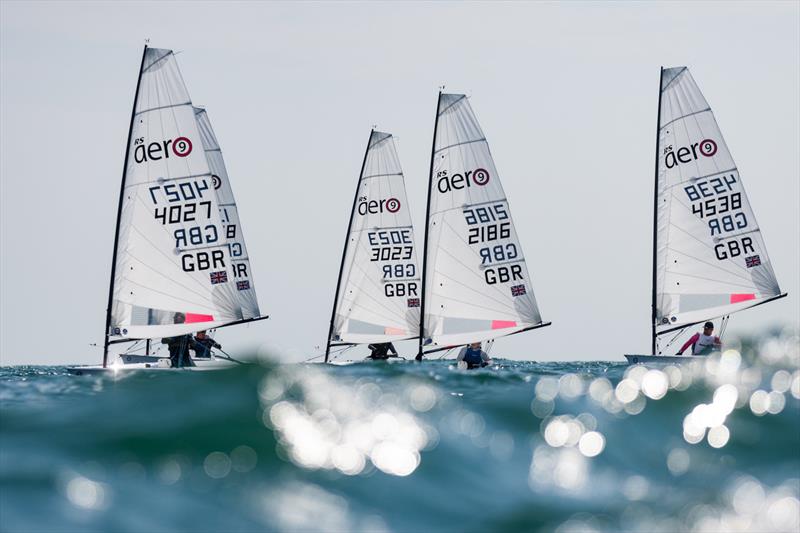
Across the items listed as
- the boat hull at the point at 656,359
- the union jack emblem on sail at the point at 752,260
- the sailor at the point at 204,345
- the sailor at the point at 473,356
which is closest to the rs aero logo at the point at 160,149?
the sailor at the point at 204,345

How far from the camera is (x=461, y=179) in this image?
126ft

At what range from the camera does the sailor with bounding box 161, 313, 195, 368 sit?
31953 mm

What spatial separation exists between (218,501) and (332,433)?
2147 millimetres

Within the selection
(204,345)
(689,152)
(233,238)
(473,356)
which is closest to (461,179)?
(689,152)

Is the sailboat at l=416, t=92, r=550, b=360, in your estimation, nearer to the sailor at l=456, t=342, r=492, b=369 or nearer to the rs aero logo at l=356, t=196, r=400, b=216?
the rs aero logo at l=356, t=196, r=400, b=216

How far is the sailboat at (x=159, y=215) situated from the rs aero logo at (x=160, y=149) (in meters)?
0.03

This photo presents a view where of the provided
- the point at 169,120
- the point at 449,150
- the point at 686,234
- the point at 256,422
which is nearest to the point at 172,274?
the point at 169,120

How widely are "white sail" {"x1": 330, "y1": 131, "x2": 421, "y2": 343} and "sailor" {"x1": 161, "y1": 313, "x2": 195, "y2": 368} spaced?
10.5 m

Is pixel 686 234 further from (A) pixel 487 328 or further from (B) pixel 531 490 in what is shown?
(B) pixel 531 490

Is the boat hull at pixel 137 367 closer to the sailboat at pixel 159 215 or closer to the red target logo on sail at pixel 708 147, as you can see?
the sailboat at pixel 159 215

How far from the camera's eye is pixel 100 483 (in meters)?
9.16

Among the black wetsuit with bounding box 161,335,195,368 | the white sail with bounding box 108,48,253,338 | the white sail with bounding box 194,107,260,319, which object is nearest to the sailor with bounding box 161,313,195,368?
the black wetsuit with bounding box 161,335,195,368

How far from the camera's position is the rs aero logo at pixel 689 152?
36500mm

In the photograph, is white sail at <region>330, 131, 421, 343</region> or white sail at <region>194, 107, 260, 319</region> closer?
white sail at <region>194, 107, 260, 319</region>
